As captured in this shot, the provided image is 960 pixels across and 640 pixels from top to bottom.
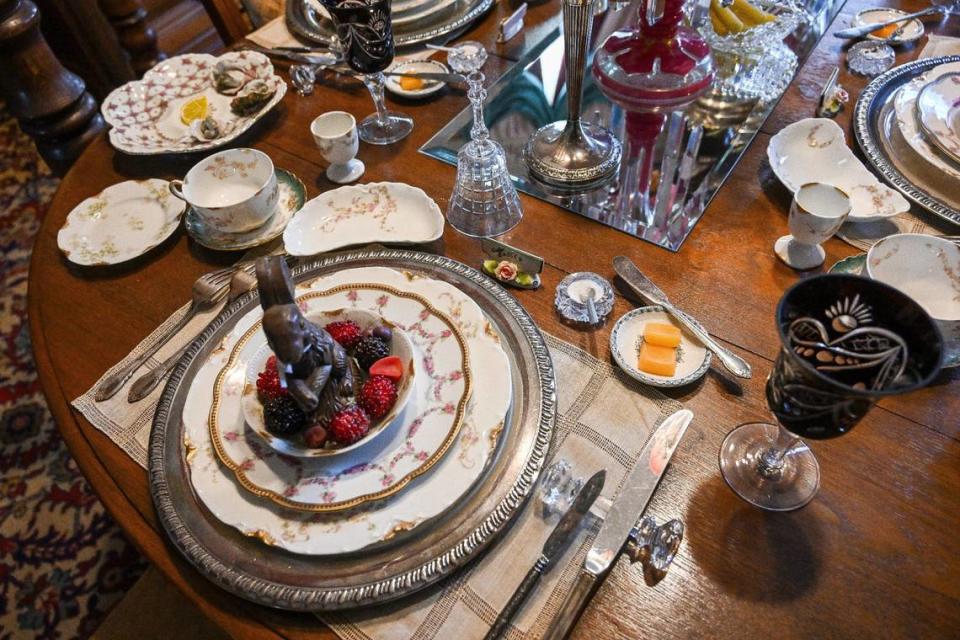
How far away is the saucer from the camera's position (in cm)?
83

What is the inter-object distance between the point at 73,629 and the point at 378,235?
1.02 meters

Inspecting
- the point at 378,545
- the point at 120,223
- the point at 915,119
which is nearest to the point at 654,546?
the point at 378,545

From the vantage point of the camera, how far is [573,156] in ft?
2.92

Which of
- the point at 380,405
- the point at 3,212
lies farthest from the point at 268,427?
the point at 3,212

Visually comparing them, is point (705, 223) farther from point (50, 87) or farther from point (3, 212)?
point (3, 212)

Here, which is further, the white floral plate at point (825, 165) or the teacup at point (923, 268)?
the white floral plate at point (825, 165)

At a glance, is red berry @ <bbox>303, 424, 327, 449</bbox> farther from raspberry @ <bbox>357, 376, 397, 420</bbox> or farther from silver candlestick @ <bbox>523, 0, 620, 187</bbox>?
silver candlestick @ <bbox>523, 0, 620, 187</bbox>

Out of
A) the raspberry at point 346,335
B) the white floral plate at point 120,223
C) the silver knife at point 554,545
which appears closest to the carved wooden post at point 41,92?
the white floral plate at point 120,223

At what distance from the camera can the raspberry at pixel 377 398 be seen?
22.8 inches

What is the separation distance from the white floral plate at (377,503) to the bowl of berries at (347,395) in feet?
0.19

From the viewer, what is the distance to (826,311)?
50 centimetres

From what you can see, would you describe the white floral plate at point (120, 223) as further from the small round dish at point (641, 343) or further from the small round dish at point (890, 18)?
the small round dish at point (890, 18)

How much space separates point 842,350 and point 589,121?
1.95ft

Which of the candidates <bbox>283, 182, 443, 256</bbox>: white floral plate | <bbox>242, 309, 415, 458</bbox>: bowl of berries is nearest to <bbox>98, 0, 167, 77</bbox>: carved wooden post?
<bbox>283, 182, 443, 256</bbox>: white floral plate
